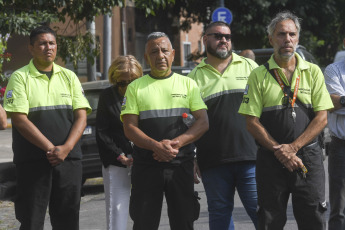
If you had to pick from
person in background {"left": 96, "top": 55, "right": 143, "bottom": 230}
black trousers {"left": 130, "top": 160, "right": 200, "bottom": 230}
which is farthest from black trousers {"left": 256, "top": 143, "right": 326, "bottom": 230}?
person in background {"left": 96, "top": 55, "right": 143, "bottom": 230}

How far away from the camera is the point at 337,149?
6289 mm

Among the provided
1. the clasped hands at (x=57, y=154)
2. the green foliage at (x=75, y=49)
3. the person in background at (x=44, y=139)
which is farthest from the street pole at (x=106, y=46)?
the clasped hands at (x=57, y=154)

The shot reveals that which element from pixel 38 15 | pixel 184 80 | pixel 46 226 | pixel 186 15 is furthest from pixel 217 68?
pixel 186 15

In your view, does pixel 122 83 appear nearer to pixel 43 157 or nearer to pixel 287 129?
pixel 43 157

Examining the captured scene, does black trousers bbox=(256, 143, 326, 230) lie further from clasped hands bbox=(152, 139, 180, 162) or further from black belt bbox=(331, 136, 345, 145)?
black belt bbox=(331, 136, 345, 145)

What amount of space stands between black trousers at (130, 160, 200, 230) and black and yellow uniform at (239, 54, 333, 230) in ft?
1.78

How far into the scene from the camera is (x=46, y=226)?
888 cm

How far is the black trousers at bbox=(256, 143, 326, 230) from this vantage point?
215 inches

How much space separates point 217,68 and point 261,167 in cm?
119

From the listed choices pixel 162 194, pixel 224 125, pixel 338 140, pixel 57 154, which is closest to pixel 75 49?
pixel 224 125

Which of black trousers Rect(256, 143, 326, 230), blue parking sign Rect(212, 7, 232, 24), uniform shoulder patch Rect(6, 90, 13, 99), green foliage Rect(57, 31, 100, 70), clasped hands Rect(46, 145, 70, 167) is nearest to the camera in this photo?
black trousers Rect(256, 143, 326, 230)

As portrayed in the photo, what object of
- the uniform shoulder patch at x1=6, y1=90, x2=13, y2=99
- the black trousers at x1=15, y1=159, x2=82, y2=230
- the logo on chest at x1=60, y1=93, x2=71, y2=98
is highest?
the uniform shoulder patch at x1=6, y1=90, x2=13, y2=99

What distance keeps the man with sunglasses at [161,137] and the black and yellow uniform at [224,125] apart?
0.44 m

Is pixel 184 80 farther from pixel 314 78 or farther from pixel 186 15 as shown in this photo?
pixel 186 15
